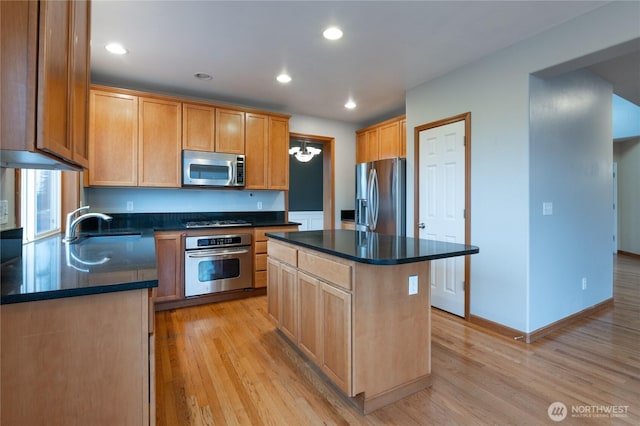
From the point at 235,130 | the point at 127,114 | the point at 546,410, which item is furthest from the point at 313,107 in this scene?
the point at 546,410

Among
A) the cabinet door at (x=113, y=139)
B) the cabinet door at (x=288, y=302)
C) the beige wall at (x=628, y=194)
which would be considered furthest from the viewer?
the beige wall at (x=628, y=194)

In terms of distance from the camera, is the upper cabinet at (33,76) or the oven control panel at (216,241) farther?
the oven control panel at (216,241)

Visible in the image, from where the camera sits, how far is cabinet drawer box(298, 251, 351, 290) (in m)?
1.80

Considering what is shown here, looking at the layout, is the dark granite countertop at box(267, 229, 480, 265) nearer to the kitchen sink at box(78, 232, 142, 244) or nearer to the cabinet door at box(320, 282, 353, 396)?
the cabinet door at box(320, 282, 353, 396)

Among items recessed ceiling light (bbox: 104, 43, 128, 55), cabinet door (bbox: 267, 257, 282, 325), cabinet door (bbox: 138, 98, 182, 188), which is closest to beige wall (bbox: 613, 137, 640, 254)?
cabinet door (bbox: 267, 257, 282, 325)

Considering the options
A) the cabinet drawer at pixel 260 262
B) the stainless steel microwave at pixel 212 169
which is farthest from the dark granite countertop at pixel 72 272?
the cabinet drawer at pixel 260 262

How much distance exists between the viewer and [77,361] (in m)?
1.08

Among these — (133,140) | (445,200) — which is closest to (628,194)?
(445,200)

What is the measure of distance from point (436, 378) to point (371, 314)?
2.60 ft

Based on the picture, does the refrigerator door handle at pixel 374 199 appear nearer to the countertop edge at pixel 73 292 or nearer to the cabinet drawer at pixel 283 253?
the cabinet drawer at pixel 283 253

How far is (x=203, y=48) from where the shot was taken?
2.85 metres

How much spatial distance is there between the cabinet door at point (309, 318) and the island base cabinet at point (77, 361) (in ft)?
3.61

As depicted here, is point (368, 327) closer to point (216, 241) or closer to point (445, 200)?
point (445, 200)

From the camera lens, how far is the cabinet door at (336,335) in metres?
1.79
